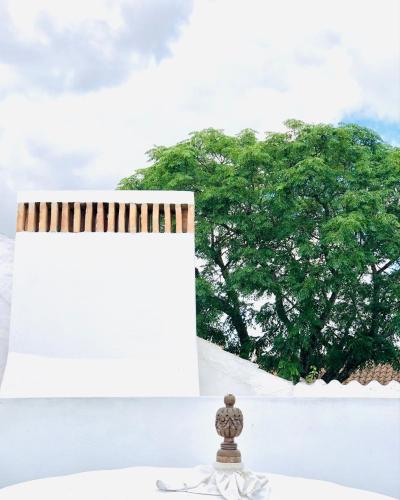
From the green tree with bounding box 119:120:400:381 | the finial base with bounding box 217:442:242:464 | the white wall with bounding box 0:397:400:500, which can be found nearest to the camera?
the finial base with bounding box 217:442:242:464

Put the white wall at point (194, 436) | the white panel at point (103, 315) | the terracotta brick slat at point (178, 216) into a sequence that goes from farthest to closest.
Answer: the terracotta brick slat at point (178, 216) < the white panel at point (103, 315) < the white wall at point (194, 436)

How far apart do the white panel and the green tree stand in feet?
16.8

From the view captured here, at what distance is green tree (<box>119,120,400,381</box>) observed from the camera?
12445 mm

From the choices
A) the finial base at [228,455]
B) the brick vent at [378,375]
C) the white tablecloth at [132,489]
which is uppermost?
the brick vent at [378,375]

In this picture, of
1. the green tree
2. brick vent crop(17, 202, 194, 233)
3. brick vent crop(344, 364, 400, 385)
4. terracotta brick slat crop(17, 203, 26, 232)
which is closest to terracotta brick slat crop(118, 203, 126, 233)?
brick vent crop(17, 202, 194, 233)

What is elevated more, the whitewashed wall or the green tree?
the green tree

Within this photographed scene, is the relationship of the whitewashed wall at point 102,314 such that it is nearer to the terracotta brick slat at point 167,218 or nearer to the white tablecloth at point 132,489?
the terracotta brick slat at point 167,218

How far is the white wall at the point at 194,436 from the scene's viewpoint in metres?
5.10

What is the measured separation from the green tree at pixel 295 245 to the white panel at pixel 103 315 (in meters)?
5.13

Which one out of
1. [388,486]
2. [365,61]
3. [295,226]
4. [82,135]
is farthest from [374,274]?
[388,486]

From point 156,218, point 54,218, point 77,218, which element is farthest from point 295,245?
point 54,218

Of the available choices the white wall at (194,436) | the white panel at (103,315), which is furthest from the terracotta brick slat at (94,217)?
the white wall at (194,436)

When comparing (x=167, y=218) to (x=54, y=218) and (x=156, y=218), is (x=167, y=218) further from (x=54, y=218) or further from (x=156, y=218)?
(x=54, y=218)

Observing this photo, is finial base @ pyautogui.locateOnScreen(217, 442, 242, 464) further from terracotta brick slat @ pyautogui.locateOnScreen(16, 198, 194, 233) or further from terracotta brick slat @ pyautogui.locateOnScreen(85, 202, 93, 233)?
terracotta brick slat @ pyautogui.locateOnScreen(85, 202, 93, 233)
